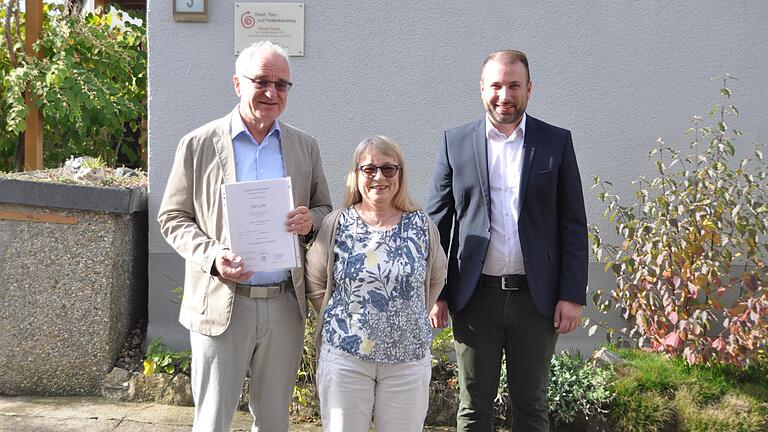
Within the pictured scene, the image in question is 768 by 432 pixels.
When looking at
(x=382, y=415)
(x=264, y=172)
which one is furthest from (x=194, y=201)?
(x=382, y=415)

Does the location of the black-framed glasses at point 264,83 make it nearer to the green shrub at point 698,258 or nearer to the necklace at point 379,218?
the necklace at point 379,218

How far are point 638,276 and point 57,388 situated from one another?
140 inches

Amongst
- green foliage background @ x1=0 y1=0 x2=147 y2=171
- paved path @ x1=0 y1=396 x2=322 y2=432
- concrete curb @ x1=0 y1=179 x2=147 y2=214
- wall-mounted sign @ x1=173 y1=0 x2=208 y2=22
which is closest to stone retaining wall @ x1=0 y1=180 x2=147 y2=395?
concrete curb @ x1=0 y1=179 x2=147 y2=214

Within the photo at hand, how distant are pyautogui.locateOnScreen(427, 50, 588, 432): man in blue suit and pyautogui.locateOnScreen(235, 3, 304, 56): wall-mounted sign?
6.54ft

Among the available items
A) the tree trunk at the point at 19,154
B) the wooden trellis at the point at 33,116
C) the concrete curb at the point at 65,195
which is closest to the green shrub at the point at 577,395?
the concrete curb at the point at 65,195

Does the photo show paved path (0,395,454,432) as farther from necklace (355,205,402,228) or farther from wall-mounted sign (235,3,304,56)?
wall-mounted sign (235,3,304,56)

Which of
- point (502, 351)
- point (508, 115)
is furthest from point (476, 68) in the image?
point (502, 351)

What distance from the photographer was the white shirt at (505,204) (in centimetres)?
325

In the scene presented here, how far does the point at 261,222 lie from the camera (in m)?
2.88

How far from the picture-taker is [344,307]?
2.96 metres

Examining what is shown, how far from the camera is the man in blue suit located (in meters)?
3.23

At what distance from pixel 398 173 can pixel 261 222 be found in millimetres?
561

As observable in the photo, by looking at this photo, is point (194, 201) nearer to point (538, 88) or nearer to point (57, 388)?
point (57, 388)

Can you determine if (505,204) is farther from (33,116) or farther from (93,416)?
(33,116)
